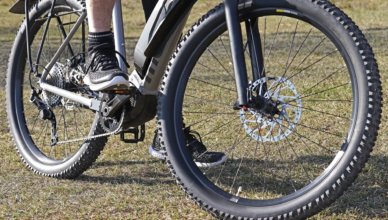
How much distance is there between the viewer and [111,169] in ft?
7.85

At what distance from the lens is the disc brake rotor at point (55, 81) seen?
2.31m

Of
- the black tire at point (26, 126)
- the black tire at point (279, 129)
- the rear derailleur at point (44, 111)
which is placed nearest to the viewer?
the black tire at point (279, 129)

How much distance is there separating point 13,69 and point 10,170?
605 millimetres

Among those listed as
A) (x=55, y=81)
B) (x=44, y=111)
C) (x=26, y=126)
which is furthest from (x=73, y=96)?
(x=26, y=126)

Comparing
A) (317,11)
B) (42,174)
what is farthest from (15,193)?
(317,11)

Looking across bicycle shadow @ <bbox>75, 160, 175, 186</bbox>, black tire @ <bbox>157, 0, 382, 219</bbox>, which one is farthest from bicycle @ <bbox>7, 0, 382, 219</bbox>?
bicycle shadow @ <bbox>75, 160, 175, 186</bbox>

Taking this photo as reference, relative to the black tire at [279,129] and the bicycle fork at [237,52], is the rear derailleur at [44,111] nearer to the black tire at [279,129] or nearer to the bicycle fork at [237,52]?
the black tire at [279,129]

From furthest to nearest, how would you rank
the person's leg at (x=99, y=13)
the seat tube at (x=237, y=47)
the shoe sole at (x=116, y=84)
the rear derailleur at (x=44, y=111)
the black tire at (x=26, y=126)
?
the rear derailleur at (x=44, y=111), the black tire at (x=26, y=126), the person's leg at (x=99, y=13), the shoe sole at (x=116, y=84), the seat tube at (x=237, y=47)

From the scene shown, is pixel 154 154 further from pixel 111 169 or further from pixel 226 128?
pixel 226 128

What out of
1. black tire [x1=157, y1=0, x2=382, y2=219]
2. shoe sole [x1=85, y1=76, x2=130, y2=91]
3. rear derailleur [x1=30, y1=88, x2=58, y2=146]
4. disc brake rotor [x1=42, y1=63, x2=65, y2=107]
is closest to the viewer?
black tire [x1=157, y1=0, x2=382, y2=219]

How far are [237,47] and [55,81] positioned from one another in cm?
123

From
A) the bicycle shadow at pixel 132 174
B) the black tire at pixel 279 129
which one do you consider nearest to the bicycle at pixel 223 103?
the black tire at pixel 279 129

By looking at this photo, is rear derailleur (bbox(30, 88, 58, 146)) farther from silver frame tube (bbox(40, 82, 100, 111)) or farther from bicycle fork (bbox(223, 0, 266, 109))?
bicycle fork (bbox(223, 0, 266, 109))

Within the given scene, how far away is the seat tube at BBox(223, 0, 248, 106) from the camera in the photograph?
1.48m
